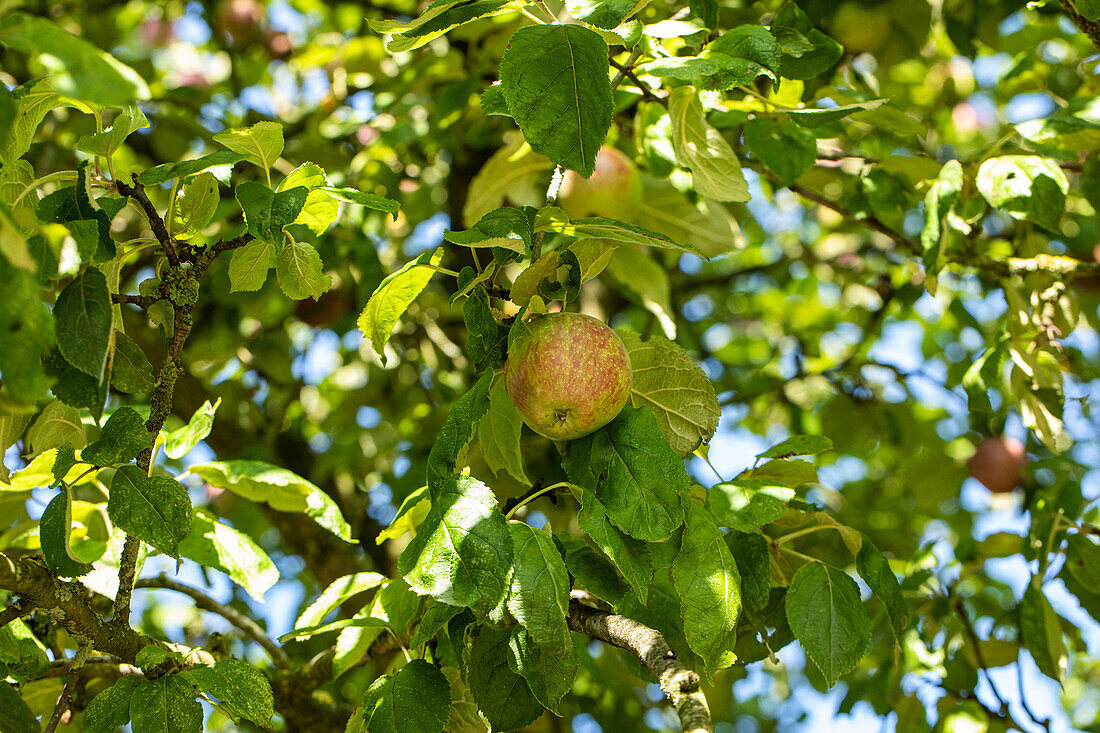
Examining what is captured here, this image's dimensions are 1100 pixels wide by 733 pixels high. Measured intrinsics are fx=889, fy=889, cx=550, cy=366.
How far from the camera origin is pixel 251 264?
52.0 inches

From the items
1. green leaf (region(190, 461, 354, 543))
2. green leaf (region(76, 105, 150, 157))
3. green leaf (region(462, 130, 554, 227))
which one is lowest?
green leaf (region(190, 461, 354, 543))

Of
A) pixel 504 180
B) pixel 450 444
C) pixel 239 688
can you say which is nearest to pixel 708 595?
pixel 450 444

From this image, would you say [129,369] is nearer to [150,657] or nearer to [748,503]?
[150,657]

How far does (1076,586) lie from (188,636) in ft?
8.44

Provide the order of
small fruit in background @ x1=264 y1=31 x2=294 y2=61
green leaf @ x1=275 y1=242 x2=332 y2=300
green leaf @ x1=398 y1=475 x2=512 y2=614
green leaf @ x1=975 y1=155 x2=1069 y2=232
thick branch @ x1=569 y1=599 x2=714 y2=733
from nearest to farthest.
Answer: thick branch @ x1=569 y1=599 x2=714 y2=733 < green leaf @ x1=398 y1=475 x2=512 y2=614 < green leaf @ x1=275 y1=242 x2=332 y2=300 < green leaf @ x1=975 y1=155 x2=1069 y2=232 < small fruit in background @ x1=264 y1=31 x2=294 y2=61

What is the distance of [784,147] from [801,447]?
66cm

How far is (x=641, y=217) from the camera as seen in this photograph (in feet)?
7.61

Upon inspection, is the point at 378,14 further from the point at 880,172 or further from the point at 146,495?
the point at 146,495

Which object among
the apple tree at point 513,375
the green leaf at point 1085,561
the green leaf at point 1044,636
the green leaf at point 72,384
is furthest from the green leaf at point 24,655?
the green leaf at point 1085,561

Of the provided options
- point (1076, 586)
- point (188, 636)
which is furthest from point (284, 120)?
point (1076, 586)

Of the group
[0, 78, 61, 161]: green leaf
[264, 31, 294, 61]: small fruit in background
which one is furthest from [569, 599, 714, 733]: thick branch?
[264, 31, 294, 61]: small fruit in background

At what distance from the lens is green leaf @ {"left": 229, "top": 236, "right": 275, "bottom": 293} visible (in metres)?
1.31

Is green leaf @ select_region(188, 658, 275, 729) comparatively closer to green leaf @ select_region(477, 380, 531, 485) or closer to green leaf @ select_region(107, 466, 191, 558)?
green leaf @ select_region(107, 466, 191, 558)

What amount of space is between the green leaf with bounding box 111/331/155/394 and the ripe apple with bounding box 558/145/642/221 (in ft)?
3.78
